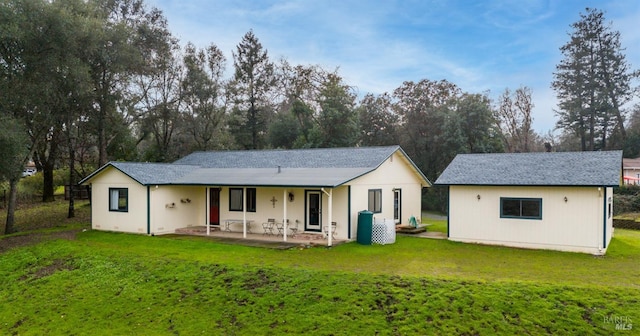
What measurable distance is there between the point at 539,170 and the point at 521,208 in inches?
59.7

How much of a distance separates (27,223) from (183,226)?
9.72 metres

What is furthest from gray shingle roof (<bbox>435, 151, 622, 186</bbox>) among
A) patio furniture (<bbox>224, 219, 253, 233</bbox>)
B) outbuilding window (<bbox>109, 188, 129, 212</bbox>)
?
outbuilding window (<bbox>109, 188, 129, 212</bbox>)

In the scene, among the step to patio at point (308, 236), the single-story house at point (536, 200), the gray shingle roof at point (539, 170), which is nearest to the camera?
the single-story house at point (536, 200)

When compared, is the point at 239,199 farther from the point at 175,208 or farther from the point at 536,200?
Answer: the point at 536,200

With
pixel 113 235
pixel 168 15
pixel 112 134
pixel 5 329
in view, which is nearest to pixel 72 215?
pixel 112 134

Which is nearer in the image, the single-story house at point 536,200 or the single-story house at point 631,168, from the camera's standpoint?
the single-story house at point 536,200

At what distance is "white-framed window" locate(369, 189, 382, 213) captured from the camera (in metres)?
17.1

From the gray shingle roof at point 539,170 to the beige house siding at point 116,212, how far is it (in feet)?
38.5

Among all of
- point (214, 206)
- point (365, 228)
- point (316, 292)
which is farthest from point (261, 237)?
point (316, 292)

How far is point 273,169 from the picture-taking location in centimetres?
1877

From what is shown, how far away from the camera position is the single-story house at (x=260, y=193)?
16094 mm

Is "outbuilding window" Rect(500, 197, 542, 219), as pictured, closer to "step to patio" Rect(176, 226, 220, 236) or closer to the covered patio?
the covered patio

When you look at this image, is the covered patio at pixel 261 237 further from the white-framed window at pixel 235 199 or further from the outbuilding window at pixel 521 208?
the outbuilding window at pixel 521 208

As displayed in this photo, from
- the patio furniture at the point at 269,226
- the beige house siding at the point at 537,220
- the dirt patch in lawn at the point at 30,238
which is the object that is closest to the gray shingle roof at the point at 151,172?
the dirt patch in lawn at the point at 30,238
